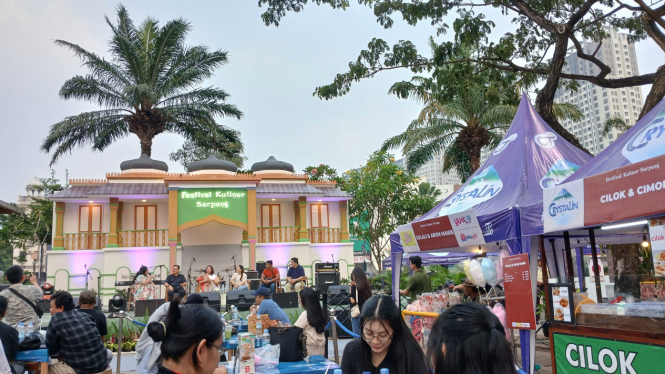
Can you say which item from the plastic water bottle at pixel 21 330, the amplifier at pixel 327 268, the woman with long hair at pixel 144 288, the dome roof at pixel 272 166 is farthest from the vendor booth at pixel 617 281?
the dome roof at pixel 272 166

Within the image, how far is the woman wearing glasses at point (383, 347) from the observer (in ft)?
12.0

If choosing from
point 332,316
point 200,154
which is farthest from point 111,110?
point 332,316

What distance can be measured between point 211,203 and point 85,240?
20.0 ft

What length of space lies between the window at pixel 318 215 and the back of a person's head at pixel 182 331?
23.4 meters

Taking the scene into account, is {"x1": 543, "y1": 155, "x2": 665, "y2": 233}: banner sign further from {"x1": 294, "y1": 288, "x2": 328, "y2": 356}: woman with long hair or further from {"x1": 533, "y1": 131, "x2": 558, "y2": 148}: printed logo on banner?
{"x1": 294, "y1": 288, "x2": 328, "y2": 356}: woman with long hair

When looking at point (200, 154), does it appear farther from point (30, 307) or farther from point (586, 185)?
point (586, 185)

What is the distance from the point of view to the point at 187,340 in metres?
2.52

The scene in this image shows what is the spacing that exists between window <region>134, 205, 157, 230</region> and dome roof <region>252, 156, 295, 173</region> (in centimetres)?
550

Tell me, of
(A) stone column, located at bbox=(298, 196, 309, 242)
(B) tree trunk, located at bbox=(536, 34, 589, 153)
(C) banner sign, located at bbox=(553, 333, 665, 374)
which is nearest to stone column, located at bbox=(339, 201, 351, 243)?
(A) stone column, located at bbox=(298, 196, 309, 242)

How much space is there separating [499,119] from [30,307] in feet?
65.0

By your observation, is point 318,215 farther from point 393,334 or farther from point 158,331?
point 158,331

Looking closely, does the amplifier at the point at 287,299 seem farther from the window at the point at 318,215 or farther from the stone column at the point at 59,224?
the stone column at the point at 59,224

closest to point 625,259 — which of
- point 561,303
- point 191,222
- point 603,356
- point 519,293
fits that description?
point 519,293

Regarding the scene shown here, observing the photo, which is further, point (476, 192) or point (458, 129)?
point (458, 129)
